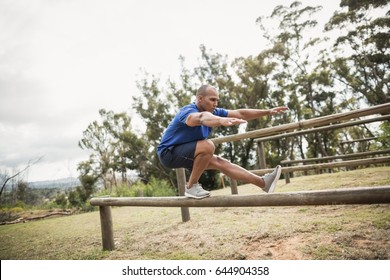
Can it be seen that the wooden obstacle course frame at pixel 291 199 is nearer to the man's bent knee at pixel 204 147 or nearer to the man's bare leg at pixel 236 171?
the man's bare leg at pixel 236 171

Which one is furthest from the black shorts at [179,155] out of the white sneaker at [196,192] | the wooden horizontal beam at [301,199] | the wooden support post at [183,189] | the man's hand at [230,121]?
the wooden support post at [183,189]

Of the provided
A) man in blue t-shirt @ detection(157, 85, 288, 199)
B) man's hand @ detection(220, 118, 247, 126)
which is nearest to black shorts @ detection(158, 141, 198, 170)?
man in blue t-shirt @ detection(157, 85, 288, 199)

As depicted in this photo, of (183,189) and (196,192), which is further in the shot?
(183,189)

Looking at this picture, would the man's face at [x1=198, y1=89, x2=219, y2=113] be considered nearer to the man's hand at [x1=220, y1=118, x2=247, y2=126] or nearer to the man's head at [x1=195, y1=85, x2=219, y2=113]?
the man's head at [x1=195, y1=85, x2=219, y2=113]

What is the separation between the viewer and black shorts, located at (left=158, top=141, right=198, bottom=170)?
8.42 ft

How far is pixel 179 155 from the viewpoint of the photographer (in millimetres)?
2648

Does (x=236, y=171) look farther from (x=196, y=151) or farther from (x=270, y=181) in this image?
(x=196, y=151)

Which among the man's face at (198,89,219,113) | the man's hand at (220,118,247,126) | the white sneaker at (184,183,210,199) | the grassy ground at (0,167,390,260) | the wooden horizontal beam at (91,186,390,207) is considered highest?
the man's face at (198,89,219,113)

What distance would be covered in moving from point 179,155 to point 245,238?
1200 millimetres

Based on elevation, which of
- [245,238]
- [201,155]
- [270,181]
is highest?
[201,155]

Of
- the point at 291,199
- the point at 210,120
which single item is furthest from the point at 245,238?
the point at 210,120

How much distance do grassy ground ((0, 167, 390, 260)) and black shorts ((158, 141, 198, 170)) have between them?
959 millimetres
